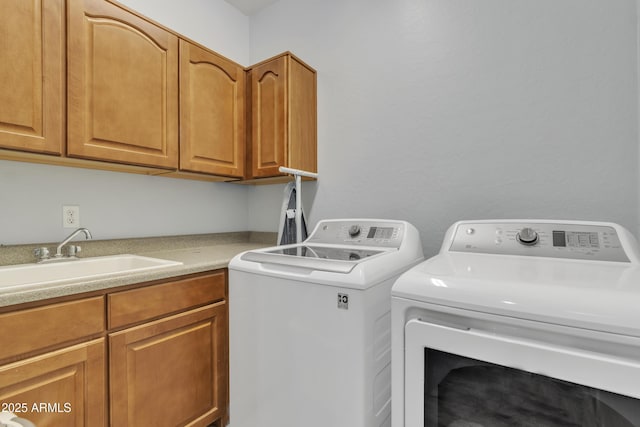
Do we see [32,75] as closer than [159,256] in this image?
Yes

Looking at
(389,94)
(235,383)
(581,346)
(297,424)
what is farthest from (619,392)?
(389,94)

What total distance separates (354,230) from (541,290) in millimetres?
1007

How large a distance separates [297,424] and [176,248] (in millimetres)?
1363

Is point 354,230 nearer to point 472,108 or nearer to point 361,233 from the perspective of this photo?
point 361,233

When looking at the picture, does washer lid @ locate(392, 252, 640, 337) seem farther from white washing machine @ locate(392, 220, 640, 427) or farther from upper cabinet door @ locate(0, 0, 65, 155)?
upper cabinet door @ locate(0, 0, 65, 155)

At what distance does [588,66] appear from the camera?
1.34m

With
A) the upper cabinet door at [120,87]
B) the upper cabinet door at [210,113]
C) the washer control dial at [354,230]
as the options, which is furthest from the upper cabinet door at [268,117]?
the washer control dial at [354,230]

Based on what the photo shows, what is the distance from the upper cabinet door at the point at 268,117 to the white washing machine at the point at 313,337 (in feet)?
2.53

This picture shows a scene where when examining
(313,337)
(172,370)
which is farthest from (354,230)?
(172,370)

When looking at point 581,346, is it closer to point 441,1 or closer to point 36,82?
point 441,1

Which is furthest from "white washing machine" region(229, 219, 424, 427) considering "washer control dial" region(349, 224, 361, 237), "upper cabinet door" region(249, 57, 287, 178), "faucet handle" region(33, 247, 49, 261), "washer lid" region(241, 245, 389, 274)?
"faucet handle" region(33, 247, 49, 261)

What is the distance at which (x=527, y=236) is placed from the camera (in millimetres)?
1215

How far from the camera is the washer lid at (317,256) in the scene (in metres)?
1.12

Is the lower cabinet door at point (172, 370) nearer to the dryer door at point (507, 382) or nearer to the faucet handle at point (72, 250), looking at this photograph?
the faucet handle at point (72, 250)
